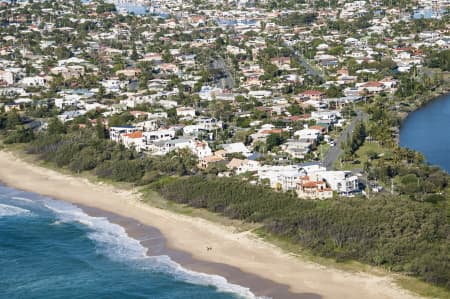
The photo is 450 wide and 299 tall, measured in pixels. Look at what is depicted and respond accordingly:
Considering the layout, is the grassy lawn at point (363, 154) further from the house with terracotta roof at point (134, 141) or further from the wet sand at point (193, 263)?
the wet sand at point (193, 263)

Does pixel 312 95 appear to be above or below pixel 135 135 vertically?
below

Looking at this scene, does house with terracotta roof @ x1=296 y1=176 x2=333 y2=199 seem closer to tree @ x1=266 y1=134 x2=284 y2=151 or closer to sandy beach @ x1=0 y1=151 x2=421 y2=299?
sandy beach @ x1=0 y1=151 x2=421 y2=299

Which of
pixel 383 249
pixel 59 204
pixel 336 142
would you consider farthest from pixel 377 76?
pixel 383 249

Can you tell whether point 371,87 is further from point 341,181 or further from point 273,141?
point 341,181

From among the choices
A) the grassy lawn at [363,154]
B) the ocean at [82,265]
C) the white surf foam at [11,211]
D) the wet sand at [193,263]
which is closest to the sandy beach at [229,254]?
the wet sand at [193,263]

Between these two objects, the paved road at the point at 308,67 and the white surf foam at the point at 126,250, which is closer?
the white surf foam at the point at 126,250

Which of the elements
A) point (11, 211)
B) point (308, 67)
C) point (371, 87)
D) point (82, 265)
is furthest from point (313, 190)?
point (308, 67)
